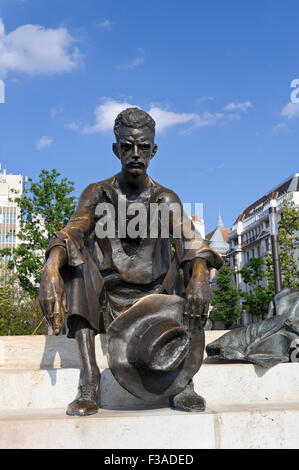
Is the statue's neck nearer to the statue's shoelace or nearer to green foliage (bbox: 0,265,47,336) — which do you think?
the statue's shoelace

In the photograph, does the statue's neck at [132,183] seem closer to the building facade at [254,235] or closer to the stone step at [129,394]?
Result: the stone step at [129,394]

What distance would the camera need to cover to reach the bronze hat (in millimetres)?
2479

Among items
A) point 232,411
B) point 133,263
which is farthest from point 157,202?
Answer: point 232,411

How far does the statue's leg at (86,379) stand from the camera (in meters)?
2.59

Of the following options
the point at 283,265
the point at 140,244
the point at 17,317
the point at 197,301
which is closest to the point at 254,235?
the point at 283,265

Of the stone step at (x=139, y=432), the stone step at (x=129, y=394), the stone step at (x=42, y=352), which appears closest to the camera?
the stone step at (x=139, y=432)

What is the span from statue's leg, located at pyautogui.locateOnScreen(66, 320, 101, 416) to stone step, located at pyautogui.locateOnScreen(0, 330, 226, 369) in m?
1.31

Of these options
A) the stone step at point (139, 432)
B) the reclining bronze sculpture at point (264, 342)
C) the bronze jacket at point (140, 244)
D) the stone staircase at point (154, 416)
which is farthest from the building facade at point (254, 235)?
the stone step at point (139, 432)

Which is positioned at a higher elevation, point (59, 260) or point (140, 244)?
point (140, 244)

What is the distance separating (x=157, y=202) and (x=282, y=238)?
1986 cm

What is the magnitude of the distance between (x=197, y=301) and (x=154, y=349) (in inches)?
17.4

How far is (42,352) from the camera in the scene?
464 centimetres

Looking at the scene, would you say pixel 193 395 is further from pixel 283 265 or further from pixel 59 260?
pixel 283 265

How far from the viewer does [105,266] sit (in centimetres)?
361
